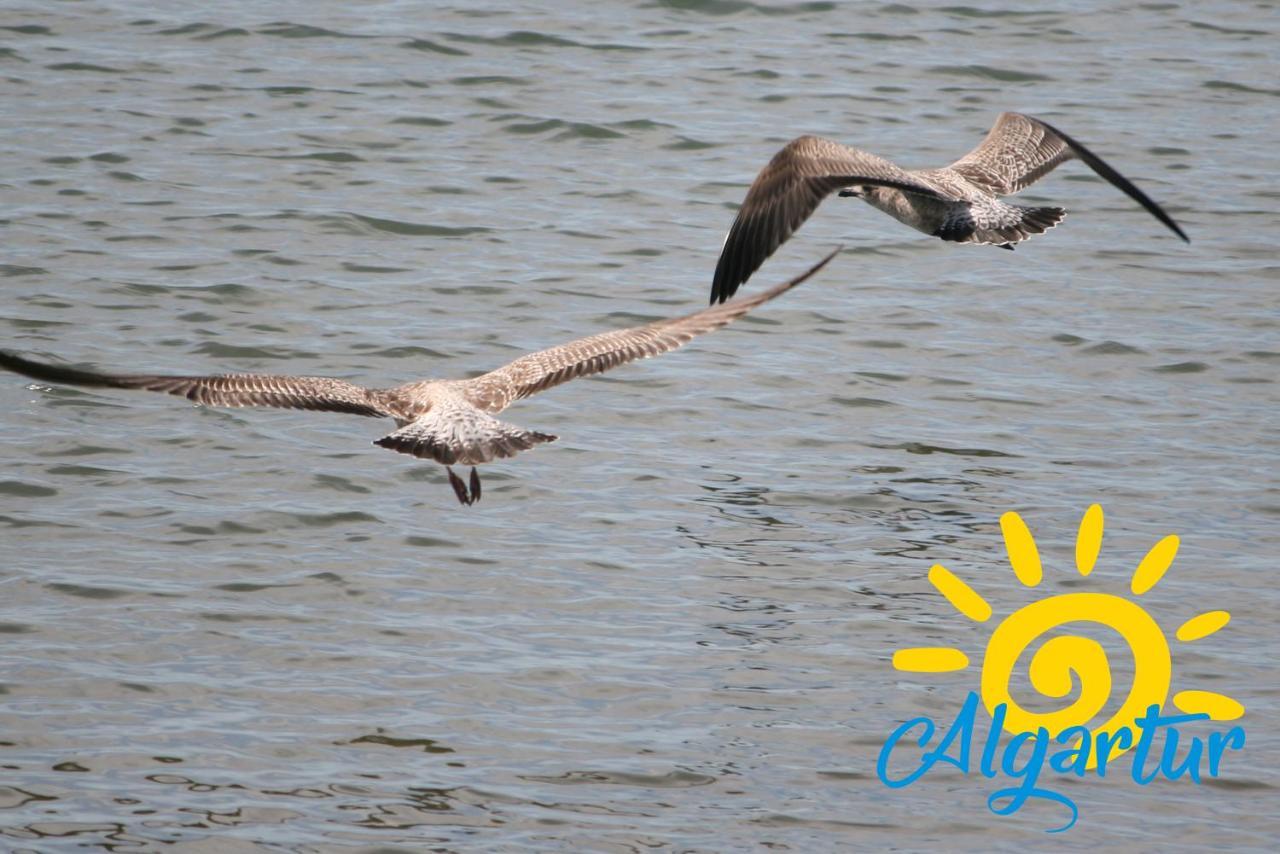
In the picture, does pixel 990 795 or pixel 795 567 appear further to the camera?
pixel 795 567

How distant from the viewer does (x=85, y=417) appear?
967 centimetres

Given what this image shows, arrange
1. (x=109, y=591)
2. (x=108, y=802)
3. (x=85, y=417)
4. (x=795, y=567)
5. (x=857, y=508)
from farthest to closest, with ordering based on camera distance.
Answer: (x=85, y=417) → (x=857, y=508) → (x=795, y=567) → (x=109, y=591) → (x=108, y=802)

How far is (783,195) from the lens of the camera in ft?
30.1

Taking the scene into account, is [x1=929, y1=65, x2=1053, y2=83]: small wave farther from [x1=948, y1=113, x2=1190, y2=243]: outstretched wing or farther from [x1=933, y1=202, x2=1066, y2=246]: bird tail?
[x1=933, y1=202, x2=1066, y2=246]: bird tail

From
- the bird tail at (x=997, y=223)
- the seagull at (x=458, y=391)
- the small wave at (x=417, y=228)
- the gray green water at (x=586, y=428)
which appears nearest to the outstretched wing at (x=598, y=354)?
the seagull at (x=458, y=391)

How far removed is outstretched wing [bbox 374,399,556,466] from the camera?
7.38 metres

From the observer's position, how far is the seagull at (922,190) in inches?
355

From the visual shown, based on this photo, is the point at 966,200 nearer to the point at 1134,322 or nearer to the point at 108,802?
the point at 1134,322

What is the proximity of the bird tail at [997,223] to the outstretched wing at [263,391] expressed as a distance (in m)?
3.40

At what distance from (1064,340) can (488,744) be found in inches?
227

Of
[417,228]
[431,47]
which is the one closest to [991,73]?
[431,47]

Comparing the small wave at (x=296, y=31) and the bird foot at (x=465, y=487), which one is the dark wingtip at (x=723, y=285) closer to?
the bird foot at (x=465, y=487)

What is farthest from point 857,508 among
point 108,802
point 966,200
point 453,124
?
point 453,124

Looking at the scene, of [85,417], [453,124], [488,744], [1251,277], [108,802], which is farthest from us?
[453,124]
